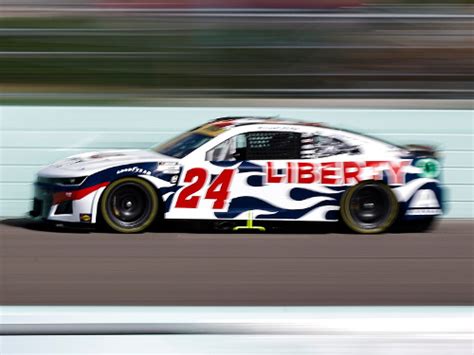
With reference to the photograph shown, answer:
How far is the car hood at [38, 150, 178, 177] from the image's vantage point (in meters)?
9.98

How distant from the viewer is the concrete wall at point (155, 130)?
Result: 1162 centimetres

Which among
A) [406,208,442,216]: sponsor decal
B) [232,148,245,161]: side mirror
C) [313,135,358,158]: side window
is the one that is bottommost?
[406,208,442,216]: sponsor decal

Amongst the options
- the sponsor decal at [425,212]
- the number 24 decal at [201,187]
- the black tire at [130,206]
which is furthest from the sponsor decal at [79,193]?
the sponsor decal at [425,212]

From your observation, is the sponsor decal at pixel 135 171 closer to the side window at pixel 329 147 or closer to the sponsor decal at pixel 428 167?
the side window at pixel 329 147

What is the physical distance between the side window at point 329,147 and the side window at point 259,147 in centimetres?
18

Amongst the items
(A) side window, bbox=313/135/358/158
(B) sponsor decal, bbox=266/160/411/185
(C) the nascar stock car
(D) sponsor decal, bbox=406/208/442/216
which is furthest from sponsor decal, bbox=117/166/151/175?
(D) sponsor decal, bbox=406/208/442/216

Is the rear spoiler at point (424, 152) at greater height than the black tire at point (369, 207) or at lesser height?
greater

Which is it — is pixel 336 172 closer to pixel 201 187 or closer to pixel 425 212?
pixel 425 212

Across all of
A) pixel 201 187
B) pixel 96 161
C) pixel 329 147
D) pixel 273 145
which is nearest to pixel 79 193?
pixel 96 161

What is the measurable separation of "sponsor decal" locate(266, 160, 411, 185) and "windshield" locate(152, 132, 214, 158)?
0.75 meters

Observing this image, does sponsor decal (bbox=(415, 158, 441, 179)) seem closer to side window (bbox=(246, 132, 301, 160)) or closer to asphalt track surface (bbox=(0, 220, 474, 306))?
asphalt track surface (bbox=(0, 220, 474, 306))
